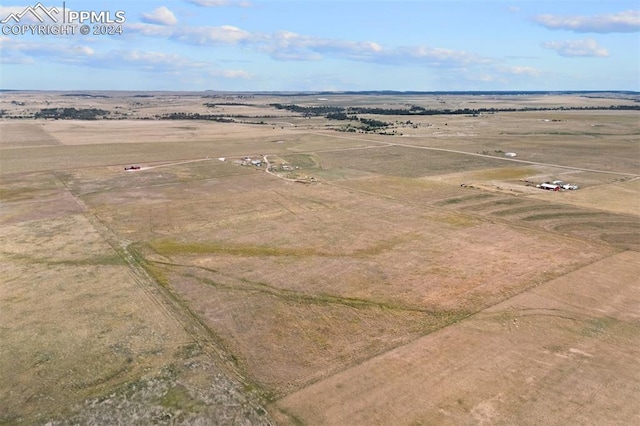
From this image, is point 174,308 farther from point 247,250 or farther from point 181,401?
point 247,250

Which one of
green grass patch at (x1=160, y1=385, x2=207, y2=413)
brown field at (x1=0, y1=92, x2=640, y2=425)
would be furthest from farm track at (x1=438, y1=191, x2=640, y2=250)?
green grass patch at (x1=160, y1=385, x2=207, y2=413)

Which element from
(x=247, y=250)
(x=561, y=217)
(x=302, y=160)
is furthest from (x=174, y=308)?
(x=302, y=160)

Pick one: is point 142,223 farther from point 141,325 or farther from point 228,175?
point 228,175

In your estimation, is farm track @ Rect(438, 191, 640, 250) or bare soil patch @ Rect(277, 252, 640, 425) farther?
farm track @ Rect(438, 191, 640, 250)

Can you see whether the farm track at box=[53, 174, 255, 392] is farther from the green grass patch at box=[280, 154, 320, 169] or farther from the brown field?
the green grass patch at box=[280, 154, 320, 169]

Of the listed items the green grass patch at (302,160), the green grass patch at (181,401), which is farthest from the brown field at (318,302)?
the green grass patch at (302,160)

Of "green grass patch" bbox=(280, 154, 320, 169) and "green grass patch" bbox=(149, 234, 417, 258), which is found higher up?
"green grass patch" bbox=(280, 154, 320, 169)

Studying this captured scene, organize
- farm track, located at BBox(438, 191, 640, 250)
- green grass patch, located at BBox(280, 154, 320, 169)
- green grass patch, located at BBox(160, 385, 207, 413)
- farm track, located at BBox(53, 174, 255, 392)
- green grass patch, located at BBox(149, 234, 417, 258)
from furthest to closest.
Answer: green grass patch, located at BBox(280, 154, 320, 169) < farm track, located at BBox(438, 191, 640, 250) < green grass patch, located at BBox(149, 234, 417, 258) < farm track, located at BBox(53, 174, 255, 392) < green grass patch, located at BBox(160, 385, 207, 413)

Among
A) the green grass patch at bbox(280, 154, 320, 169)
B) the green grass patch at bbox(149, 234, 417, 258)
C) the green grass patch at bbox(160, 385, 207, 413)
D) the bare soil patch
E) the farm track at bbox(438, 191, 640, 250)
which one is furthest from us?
the green grass patch at bbox(280, 154, 320, 169)

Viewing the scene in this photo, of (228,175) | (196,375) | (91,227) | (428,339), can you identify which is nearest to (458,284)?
(428,339)
